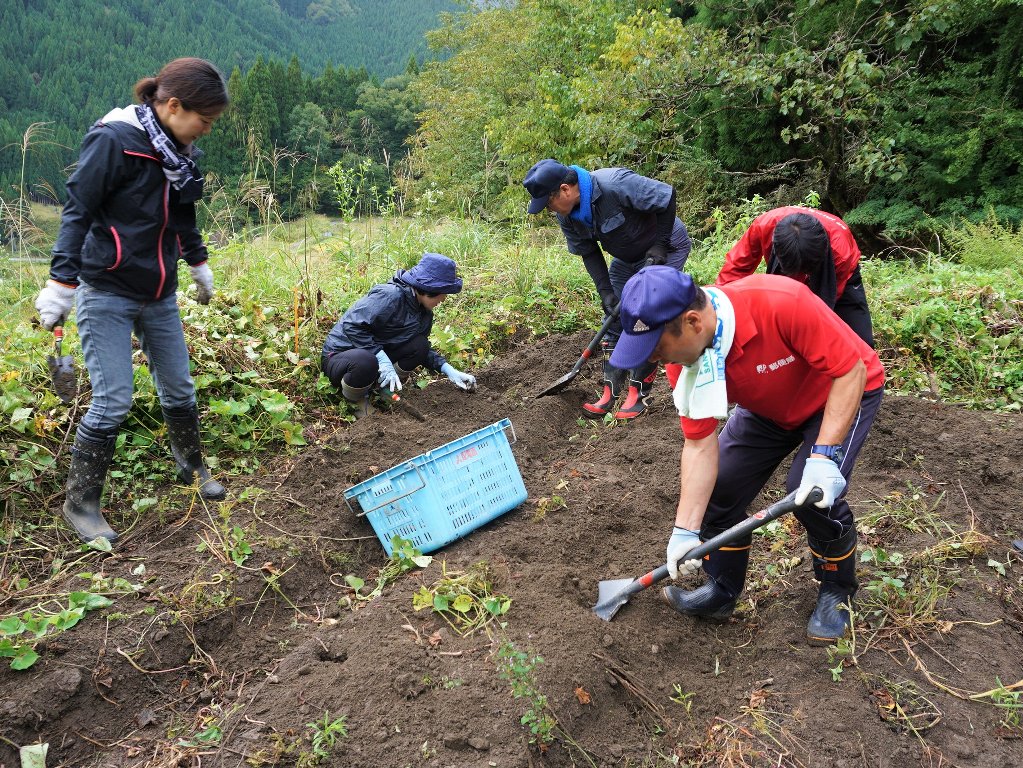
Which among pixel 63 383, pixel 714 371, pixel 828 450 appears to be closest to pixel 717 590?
pixel 828 450

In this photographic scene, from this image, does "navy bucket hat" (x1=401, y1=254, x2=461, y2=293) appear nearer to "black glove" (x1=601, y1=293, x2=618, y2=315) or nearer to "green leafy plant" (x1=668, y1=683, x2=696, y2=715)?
"black glove" (x1=601, y1=293, x2=618, y2=315)

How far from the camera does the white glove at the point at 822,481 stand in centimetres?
219

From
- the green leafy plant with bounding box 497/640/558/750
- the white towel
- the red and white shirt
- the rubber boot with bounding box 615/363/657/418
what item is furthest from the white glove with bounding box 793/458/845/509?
the rubber boot with bounding box 615/363/657/418

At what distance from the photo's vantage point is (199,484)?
3625 mm

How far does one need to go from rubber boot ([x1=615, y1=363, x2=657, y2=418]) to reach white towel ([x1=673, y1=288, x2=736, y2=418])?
2.65 metres

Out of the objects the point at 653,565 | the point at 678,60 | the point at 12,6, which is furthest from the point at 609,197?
the point at 12,6

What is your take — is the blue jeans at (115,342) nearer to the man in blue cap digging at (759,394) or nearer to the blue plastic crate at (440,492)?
the blue plastic crate at (440,492)

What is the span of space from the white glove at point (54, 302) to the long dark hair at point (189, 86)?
0.88 meters

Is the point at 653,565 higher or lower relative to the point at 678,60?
lower

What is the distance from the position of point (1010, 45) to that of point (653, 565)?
7.59 metres

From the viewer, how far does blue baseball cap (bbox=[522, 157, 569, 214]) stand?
4102mm

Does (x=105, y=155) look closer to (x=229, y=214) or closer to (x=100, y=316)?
(x=100, y=316)

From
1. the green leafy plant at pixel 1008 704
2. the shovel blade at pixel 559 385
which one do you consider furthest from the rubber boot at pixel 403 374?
the green leafy plant at pixel 1008 704

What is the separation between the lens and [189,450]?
12.0 feet
